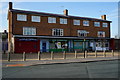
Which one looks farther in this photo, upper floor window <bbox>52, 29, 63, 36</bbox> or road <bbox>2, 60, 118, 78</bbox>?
upper floor window <bbox>52, 29, 63, 36</bbox>

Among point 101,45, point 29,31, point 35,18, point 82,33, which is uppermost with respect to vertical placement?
point 35,18

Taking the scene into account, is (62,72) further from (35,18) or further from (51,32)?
(51,32)

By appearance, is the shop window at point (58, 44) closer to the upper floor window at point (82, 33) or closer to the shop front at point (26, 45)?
the shop front at point (26, 45)

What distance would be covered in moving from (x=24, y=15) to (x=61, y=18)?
28.7ft

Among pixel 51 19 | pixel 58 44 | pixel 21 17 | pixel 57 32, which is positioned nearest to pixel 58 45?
pixel 58 44

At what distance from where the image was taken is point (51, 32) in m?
36.5

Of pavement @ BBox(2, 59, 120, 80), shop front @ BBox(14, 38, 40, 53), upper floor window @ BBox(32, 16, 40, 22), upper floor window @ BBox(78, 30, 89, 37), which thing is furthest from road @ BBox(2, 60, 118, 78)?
upper floor window @ BBox(78, 30, 89, 37)

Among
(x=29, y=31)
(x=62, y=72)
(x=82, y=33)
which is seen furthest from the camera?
(x=82, y=33)

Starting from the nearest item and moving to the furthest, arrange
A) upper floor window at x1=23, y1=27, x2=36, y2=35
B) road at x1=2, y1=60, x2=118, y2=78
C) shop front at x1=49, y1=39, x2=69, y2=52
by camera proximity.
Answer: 1. road at x1=2, y1=60, x2=118, y2=78
2. upper floor window at x1=23, y1=27, x2=36, y2=35
3. shop front at x1=49, y1=39, x2=69, y2=52

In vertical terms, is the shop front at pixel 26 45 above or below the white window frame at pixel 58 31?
below

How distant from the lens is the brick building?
32031mm

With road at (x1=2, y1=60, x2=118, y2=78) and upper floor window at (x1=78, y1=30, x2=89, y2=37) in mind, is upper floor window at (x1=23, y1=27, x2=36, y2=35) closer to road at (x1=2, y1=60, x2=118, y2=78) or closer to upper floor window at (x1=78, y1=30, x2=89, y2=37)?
upper floor window at (x1=78, y1=30, x2=89, y2=37)

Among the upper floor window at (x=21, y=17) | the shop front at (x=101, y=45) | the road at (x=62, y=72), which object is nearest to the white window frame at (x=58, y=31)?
the upper floor window at (x=21, y=17)

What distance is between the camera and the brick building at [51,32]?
32031 mm
